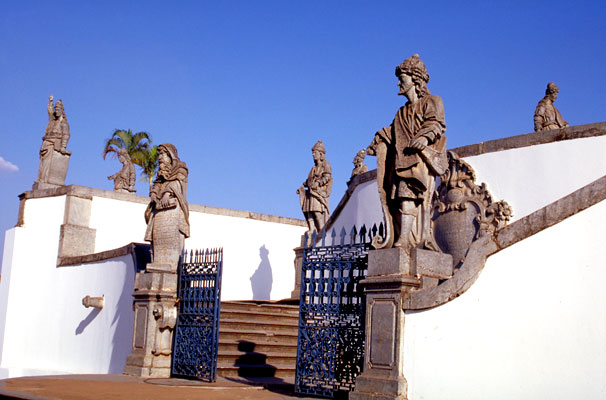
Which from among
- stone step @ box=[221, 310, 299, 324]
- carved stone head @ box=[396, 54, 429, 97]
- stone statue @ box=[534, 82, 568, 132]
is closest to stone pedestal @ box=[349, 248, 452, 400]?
carved stone head @ box=[396, 54, 429, 97]

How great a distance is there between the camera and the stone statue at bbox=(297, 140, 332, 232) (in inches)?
626

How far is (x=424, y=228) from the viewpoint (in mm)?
7766

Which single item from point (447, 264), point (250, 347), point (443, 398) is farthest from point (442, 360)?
point (250, 347)

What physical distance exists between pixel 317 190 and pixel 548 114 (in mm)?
4929

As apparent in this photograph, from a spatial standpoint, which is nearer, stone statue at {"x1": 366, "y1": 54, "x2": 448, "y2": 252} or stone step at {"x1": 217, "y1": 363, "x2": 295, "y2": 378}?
stone statue at {"x1": 366, "y1": 54, "x2": 448, "y2": 252}

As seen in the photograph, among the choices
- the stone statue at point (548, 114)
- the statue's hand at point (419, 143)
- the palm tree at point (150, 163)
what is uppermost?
the palm tree at point (150, 163)

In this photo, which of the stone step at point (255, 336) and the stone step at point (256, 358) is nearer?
the stone step at point (256, 358)

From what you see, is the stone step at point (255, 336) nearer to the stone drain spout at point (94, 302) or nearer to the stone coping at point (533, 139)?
the stone drain spout at point (94, 302)

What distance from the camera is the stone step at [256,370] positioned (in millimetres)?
10453

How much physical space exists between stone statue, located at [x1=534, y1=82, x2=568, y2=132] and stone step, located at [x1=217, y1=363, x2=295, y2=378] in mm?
6263

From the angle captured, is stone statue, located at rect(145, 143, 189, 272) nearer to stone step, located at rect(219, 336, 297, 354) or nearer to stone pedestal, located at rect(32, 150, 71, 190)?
stone step, located at rect(219, 336, 297, 354)

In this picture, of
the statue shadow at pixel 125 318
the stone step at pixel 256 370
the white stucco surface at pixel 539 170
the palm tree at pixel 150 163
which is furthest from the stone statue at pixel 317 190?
the palm tree at pixel 150 163

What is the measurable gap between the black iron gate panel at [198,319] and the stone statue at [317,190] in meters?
5.39

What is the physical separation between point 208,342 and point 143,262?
7.35 feet
